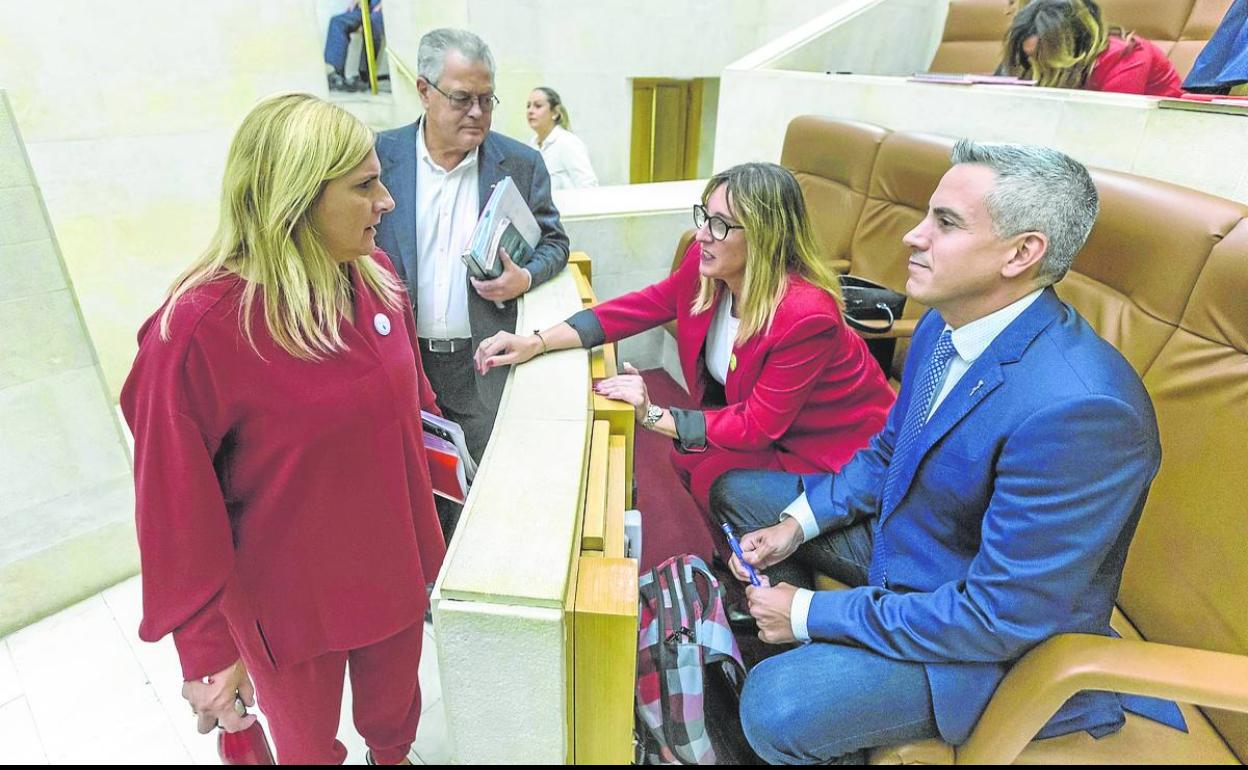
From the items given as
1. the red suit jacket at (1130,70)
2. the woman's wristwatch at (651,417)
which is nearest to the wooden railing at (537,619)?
the woman's wristwatch at (651,417)

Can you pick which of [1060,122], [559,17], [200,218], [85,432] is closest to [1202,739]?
[1060,122]

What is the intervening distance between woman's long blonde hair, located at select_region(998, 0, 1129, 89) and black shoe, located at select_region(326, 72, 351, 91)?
5.59 metres

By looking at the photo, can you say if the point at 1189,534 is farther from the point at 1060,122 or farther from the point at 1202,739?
the point at 1060,122

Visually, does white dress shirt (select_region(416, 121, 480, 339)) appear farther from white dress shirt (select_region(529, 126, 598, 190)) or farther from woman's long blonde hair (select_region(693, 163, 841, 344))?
white dress shirt (select_region(529, 126, 598, 190))

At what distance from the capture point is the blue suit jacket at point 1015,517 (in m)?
0.94

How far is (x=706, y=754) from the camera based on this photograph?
1227 millimetres

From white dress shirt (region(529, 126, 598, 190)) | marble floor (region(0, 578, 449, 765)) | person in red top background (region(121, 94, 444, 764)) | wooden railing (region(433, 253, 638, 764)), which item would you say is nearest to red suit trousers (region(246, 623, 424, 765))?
person in red top background (region(121, 94, 444, 764))

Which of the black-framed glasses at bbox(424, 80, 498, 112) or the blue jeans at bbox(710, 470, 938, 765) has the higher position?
the black-framed glasses at bbox(424, 80, 498, 112)

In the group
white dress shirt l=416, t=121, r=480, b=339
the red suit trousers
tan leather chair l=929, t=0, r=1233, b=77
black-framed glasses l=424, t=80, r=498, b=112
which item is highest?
tan leather chair l=929, t=0, r=1233, b=77

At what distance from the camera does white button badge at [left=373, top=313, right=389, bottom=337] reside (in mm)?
1055

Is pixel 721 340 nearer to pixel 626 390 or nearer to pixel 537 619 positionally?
pixel 626 390

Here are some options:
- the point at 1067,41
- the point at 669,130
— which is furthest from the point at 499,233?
the point at 669,130

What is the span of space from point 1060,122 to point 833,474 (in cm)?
145

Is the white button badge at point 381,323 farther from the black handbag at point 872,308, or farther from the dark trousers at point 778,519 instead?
the black handbag at point 872,308
